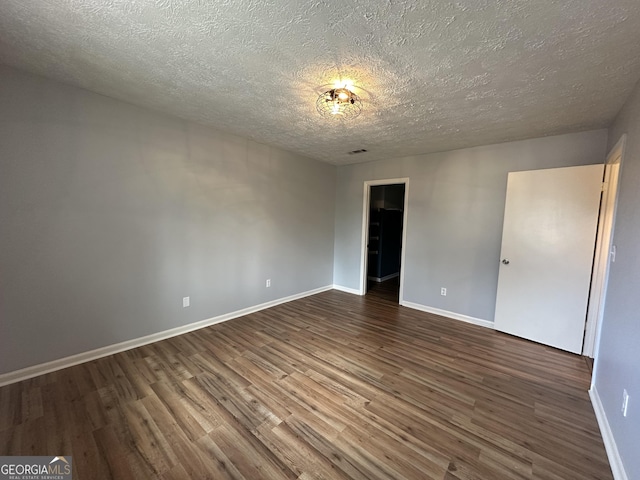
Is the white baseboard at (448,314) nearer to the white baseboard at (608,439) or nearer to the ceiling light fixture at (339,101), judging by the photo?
the white baseboard at (608,439)

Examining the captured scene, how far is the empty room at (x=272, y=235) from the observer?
4.58 feet

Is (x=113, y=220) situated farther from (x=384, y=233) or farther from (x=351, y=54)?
(x=384, y=233)

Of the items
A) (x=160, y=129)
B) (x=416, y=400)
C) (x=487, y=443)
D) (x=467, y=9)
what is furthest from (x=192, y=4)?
(x=487, y=443)

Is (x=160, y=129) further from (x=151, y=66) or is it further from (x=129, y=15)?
(x=129, y=15)

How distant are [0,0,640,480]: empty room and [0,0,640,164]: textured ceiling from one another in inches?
0.7

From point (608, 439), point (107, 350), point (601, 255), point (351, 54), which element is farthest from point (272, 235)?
point (601, 255)

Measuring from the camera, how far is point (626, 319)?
153 centimetres

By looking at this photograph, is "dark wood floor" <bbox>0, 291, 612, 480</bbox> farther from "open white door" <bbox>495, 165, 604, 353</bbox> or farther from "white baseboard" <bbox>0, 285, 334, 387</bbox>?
"open white door" <bbox>495, 165, 604, 353</bbox>

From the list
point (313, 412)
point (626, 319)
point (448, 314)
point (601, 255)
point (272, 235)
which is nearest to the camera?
point (626, 319)

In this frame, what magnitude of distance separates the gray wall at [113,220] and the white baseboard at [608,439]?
11.6 ft

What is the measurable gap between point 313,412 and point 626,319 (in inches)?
82.2

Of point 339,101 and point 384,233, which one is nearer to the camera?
point 339,101

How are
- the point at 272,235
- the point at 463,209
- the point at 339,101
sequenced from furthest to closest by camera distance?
the point at 272,235 < the point at 463,209 < the point at 339,101

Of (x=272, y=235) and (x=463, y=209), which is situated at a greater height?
(x=463, y=209)
